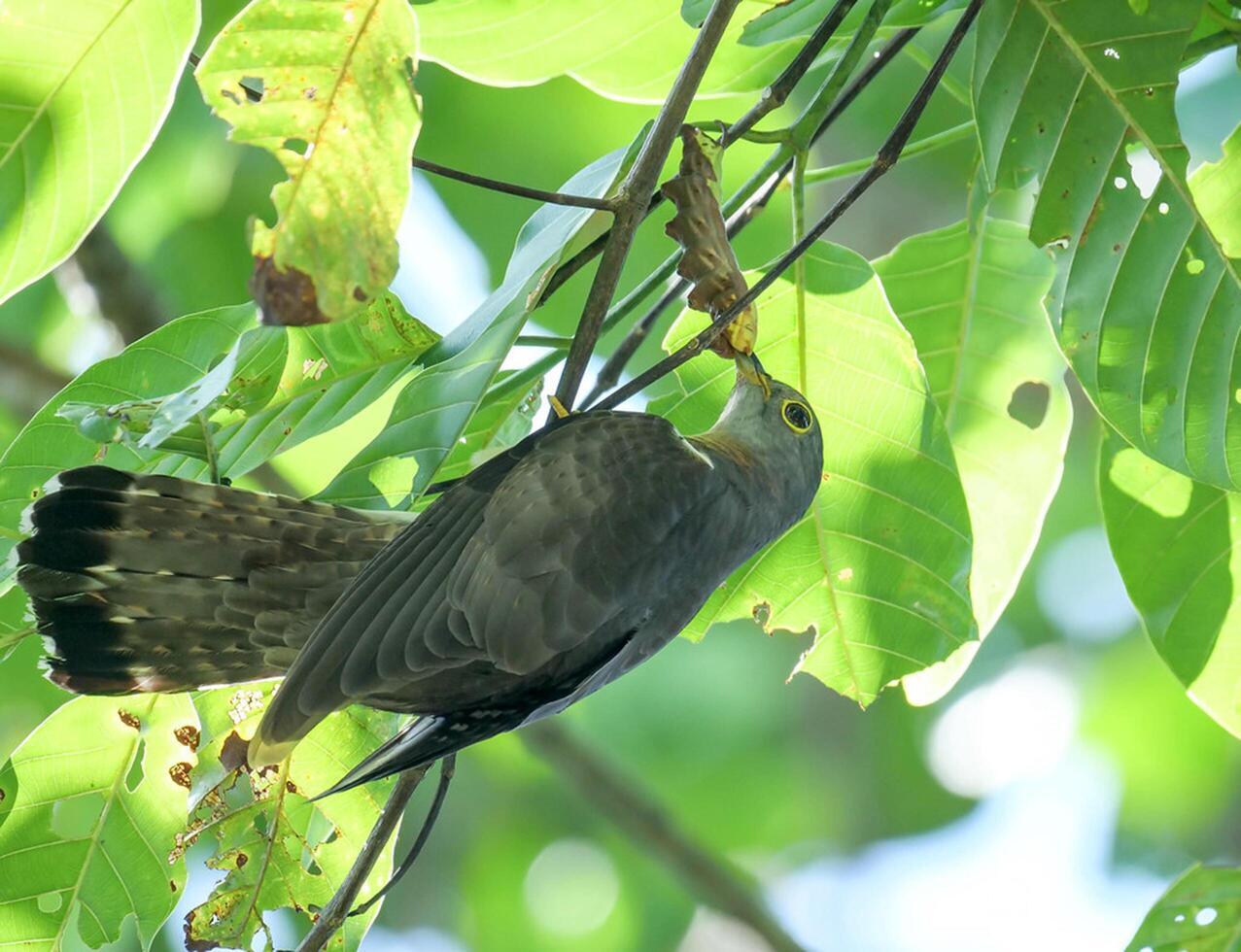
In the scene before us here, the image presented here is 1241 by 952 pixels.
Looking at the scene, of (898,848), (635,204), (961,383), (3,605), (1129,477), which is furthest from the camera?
(898,848)

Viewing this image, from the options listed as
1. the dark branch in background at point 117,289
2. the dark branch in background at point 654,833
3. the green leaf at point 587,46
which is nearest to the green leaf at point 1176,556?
the green leaf at point 587,46

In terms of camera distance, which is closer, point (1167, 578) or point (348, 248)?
point (348, 248)

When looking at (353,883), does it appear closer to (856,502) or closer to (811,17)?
(856,502)

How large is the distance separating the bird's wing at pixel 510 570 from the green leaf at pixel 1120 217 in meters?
0.81

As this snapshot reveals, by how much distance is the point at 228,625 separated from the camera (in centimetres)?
276

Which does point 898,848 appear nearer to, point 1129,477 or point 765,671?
point 765,671

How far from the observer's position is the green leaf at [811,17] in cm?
275

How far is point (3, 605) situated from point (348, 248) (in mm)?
1486

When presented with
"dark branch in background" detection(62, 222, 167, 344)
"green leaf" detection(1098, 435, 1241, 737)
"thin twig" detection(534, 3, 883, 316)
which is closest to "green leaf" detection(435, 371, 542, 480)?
"thin twig" detection(534, 3, 883, 316)

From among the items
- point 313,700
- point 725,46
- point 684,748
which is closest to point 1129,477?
point 725,46

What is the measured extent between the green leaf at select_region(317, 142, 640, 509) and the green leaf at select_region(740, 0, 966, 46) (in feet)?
1.18

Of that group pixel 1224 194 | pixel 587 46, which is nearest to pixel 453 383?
pixel 587 46

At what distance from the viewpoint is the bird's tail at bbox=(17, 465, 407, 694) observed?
2607 millimetres

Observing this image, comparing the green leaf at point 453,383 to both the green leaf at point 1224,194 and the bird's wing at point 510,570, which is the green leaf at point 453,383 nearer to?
the bird's wing at point 510,570
